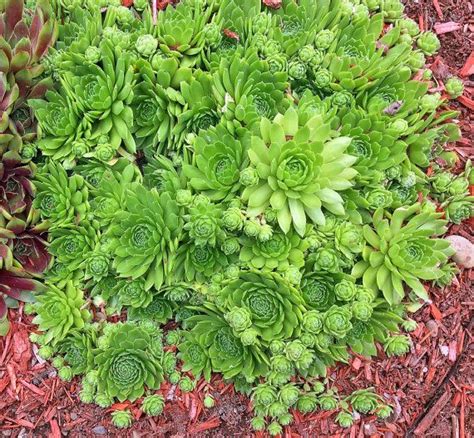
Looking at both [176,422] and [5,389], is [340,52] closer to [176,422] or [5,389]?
[176,422]

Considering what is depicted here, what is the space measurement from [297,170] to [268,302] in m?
0.58

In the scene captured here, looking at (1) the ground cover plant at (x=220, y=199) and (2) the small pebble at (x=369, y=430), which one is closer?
(1) the ground cover plant at (x=220, y=199)

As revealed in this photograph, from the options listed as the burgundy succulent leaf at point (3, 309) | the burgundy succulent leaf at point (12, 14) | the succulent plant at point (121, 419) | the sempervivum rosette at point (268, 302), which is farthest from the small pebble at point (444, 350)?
the burgundy succulent leaf at point (12, 14)

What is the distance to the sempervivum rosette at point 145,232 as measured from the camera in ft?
7.79

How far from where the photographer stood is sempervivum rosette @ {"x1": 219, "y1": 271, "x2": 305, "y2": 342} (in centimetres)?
233

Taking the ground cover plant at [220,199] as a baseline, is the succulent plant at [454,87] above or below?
above

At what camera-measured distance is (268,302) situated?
7.73 feet

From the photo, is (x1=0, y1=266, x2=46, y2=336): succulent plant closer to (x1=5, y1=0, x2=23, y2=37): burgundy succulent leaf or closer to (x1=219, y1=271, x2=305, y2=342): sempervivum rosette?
(x1=219, y1=271, x2=305, y2=342): sempervivum rosette

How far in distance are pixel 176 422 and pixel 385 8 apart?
238 centimetres

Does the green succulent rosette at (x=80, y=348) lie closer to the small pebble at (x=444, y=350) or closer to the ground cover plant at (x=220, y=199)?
the ground cover plant at (x=220, y=199)

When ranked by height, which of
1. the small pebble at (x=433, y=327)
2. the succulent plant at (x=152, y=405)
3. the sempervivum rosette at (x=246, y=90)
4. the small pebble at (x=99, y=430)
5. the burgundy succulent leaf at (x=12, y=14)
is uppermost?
the sempervivum rosette at (x=246, y=90)

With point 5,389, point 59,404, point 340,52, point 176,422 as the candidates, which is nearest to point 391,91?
point 340,52

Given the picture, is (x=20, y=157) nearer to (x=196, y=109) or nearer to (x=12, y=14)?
(x=12, y=14)

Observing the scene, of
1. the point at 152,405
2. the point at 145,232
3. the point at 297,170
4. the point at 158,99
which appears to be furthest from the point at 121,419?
the point at 158,99
